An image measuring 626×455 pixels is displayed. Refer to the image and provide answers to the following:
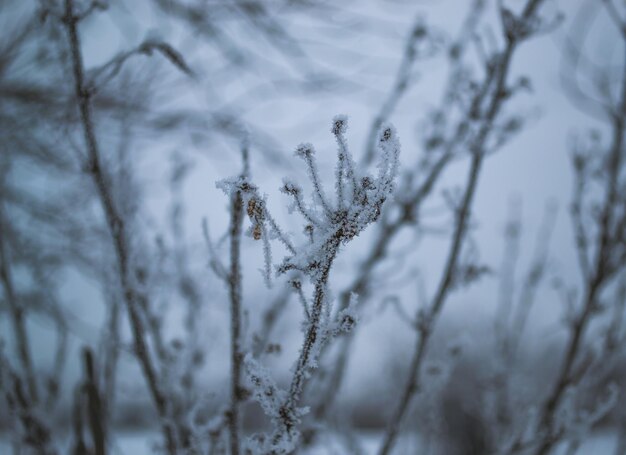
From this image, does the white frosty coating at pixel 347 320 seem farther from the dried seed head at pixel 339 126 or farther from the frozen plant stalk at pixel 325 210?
the dried seed head at pixel 339 126

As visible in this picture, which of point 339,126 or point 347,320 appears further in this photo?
point 347,320

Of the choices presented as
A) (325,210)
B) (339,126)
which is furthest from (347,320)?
(339,126)

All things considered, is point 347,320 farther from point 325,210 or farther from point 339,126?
point 339,126

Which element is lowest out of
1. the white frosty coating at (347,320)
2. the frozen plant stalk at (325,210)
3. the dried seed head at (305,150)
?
the white frosty coating at (347,320)

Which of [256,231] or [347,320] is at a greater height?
[256,231]

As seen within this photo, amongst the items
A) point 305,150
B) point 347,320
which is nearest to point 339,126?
point 305,150

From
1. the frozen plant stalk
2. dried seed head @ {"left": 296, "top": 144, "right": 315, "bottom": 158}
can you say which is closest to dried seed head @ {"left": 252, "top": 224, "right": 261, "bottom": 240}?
the frozen plant stalk

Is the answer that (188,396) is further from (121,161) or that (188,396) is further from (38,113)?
(38,113)

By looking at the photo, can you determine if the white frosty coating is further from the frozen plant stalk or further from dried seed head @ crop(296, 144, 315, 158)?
dried seed head @ crop(296, 144, 315, 158)

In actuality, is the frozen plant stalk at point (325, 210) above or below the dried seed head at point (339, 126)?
below

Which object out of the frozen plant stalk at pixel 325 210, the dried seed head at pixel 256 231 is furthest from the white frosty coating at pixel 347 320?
the dried seed head at pixel 256 231

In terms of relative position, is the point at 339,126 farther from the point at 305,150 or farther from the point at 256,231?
the point at 256,231
